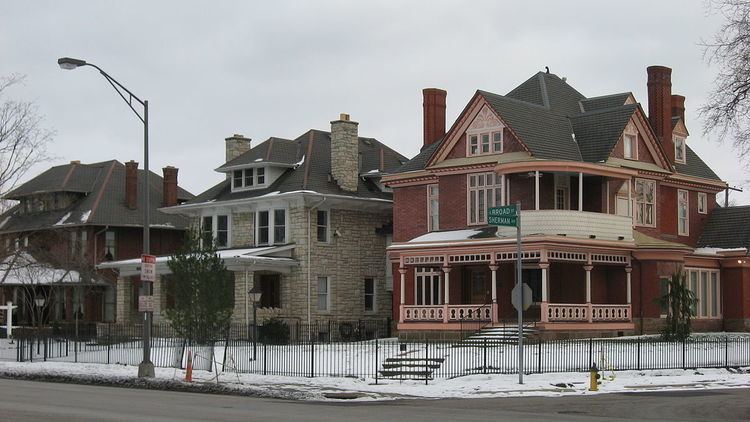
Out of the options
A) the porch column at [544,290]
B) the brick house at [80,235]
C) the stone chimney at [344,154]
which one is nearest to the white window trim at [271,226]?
the stone chimney at [344,154]

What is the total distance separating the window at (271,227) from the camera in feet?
169

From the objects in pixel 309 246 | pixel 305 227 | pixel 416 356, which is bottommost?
pixel 416 356

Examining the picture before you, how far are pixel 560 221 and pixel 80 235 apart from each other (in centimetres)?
3166

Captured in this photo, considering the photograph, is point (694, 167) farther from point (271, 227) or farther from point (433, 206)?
point (271, 227)

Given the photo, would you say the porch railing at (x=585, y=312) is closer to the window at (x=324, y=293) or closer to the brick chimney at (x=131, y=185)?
the window at (x=324, y=293)

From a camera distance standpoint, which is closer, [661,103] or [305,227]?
[661,103]

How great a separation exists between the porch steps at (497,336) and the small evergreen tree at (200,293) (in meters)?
9.00

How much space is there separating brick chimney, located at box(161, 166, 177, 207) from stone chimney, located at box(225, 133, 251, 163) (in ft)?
19.9

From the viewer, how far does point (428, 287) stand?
47781mm

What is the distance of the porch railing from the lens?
40031 millimetres

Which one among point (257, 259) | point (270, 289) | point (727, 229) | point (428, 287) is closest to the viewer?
point (428, 287)

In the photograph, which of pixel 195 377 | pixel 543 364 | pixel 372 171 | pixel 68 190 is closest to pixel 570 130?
pixel 372 171

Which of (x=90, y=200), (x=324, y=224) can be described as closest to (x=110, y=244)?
(x=90, y=200)

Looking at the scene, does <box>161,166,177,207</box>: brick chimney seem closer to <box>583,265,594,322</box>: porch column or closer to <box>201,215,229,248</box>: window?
<box>201,215,229,248</box>: window
